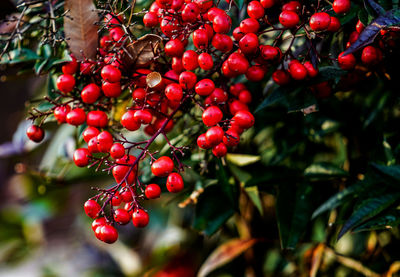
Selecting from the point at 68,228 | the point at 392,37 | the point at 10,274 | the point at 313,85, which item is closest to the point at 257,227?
the point at 313,85

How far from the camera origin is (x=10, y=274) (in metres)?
2.27

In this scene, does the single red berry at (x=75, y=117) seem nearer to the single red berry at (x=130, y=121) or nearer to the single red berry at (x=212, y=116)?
the single red berry at (x=130, y=121)

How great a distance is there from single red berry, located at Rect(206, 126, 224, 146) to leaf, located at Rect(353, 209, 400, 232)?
10.9 inches

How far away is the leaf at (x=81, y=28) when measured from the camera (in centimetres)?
71

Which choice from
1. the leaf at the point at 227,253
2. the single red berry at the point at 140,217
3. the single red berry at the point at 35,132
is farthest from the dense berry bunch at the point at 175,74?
the leaf at the point at 227,253

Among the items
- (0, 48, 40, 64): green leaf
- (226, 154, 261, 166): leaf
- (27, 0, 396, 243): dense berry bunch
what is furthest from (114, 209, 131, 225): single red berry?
(0, 48, 40, 64): green leaf

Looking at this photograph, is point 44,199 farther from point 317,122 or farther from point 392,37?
point 392,37

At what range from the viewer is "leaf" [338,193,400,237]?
0.65 m

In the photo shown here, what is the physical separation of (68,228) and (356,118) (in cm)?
247

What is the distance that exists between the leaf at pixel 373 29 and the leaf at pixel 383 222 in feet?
0.98

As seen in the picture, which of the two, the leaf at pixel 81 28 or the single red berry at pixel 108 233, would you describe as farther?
the leaf at pixel 81 28

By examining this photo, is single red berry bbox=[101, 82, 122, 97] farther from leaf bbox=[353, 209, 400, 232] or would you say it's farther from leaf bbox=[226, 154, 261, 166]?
leaf bbox=[353, 209, 400, 232]

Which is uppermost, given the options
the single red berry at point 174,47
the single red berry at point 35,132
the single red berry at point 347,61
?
the single red berry at point 174,47

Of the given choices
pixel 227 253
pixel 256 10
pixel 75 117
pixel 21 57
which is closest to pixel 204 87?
pixel 256 10
